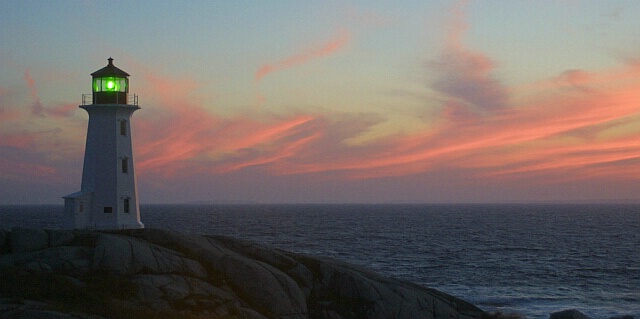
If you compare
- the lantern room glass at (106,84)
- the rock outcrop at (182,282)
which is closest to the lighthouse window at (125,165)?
the lantern room glass at (106,84)

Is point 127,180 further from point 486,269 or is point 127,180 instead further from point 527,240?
point 527,240

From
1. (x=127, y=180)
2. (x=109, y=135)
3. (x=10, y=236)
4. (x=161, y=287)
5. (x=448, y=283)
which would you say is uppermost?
(x=109, y=135)

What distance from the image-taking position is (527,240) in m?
95.1

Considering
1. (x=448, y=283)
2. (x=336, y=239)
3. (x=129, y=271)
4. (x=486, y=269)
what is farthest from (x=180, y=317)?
(x=336, y=239)

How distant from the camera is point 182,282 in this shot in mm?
26078

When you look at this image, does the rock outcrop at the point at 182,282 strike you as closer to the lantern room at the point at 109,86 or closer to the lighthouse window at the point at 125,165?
the lighthouse window at the point at 125,165

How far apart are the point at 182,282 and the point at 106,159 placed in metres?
18.0

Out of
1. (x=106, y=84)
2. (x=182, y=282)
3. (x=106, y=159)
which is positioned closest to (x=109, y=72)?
(x=106, y=84)

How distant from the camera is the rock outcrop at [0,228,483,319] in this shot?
23.1m

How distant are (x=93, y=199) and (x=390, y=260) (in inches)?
1375

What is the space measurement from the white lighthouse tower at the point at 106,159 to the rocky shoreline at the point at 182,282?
11237mm

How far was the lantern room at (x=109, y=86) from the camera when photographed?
136ft

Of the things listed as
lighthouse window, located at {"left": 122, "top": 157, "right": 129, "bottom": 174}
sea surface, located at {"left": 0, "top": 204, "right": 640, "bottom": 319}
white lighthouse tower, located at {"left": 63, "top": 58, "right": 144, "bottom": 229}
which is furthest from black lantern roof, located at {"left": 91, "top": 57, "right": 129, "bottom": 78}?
sea surface, located at {"left": 0, "top": 204, "right": 640, "bottom": 319}

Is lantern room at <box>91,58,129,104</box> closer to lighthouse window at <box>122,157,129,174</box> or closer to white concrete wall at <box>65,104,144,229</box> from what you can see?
white concrete wall at <box>65,104,144,229</box>
